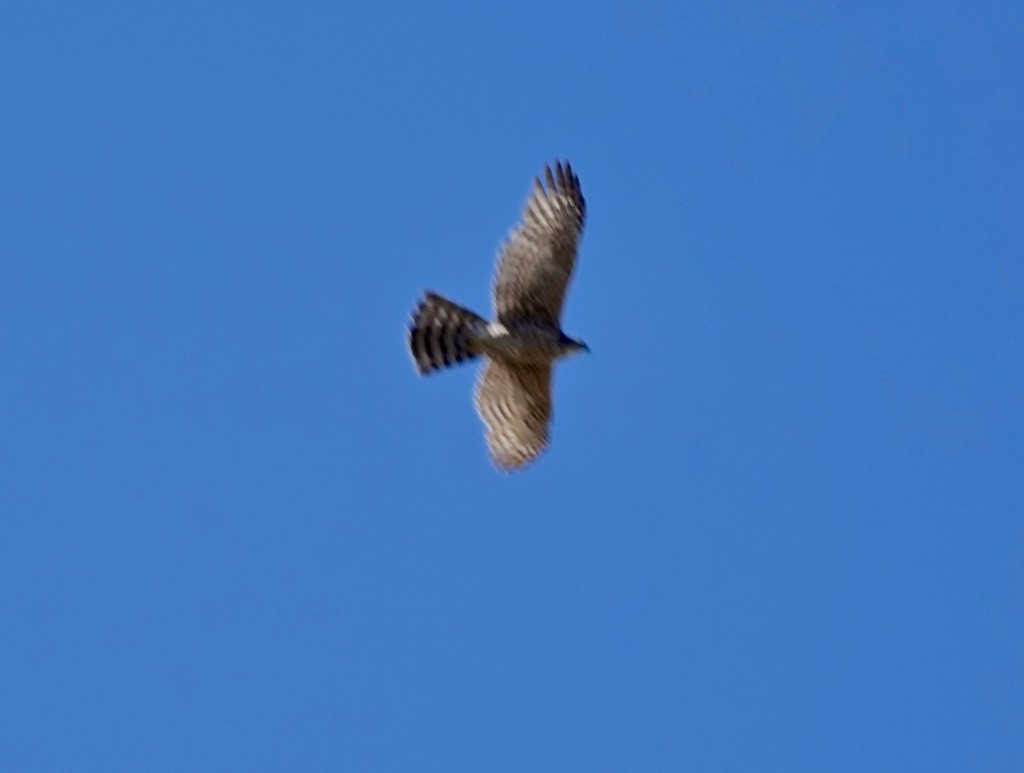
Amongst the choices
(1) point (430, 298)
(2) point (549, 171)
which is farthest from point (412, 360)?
(2) point (549, 171)

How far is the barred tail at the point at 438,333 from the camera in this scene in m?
24.0

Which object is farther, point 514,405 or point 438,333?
point 514,405

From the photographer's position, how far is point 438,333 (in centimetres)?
2414

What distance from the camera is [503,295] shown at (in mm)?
24547

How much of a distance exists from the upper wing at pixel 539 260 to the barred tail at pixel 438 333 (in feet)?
1.43

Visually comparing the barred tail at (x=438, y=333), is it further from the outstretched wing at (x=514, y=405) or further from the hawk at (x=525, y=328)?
the outstretched wing at (x=514, y=405)

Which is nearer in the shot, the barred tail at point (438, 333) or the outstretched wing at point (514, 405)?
the barred tail at point (438, 333)

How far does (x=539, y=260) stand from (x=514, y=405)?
1260mm

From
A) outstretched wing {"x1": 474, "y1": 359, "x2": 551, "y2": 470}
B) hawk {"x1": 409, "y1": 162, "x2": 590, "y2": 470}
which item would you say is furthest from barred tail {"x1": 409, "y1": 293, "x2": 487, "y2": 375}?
outstretched wing {"x1": 474, "y1": 359, "x2": 551, "y2": 470}

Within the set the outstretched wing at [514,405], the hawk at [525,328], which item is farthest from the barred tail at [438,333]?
the outstretched wing at [514,405]

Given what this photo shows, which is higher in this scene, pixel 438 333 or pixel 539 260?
pixel 539 260

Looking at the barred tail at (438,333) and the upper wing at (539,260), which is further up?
the upper wing at (539,260)

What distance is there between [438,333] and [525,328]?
81 centimetres

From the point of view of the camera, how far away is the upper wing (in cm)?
2455
